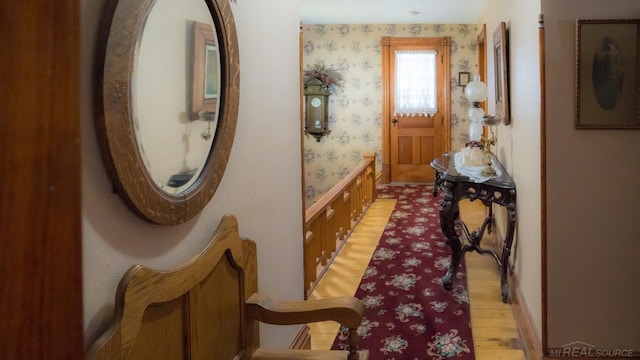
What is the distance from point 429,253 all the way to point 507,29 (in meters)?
1.84

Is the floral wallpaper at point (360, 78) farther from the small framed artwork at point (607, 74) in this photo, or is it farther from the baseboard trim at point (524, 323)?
the small framed artwork at point (607, 74)

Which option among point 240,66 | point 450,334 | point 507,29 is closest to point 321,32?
point 507,29

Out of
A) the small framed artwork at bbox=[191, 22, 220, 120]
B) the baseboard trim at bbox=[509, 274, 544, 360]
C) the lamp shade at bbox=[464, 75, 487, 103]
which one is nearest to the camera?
the small framed artwork at bbox=[191, 22, 220, 120]

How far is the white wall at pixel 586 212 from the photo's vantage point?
7.21ft

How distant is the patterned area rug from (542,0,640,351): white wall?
572mm

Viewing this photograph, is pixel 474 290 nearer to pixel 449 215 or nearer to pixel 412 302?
pixel 412 302

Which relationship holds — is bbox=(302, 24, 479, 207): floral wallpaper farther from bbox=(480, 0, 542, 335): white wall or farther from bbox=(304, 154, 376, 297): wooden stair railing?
bbox=(480, 0, 542, 335): white wall

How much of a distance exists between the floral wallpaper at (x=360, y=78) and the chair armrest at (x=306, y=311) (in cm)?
645

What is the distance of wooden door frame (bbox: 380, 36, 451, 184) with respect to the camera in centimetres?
775

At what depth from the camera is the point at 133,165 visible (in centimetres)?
103

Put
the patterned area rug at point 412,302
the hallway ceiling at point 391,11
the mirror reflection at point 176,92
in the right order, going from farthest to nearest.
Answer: the hallway ceiling at point 391,11
the patterned area rug at point 412,302
the mirror reflection at point 176,92

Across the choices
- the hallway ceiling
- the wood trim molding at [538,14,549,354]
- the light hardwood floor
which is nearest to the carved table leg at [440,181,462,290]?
the light hardwood floor

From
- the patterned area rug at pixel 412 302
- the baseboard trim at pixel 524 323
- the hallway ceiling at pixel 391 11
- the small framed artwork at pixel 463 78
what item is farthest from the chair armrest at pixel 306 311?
the small framed artwork at pixel 463 78

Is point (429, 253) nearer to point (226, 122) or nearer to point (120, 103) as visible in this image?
point (226, 122)
